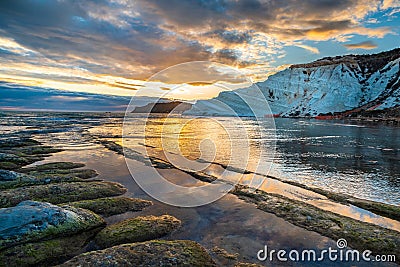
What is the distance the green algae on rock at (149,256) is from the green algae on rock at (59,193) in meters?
7.14

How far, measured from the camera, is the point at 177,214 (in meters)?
13.4

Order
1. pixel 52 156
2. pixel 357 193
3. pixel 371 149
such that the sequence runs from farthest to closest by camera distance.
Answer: pixel 371 149
pixel 52 156
pixel 357 193

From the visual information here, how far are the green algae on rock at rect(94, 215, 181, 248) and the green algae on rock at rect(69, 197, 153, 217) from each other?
5.31 ft

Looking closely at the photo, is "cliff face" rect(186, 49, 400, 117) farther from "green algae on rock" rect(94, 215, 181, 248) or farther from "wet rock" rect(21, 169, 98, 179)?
"green algae on rock" rect(94, 215, 181, 248)

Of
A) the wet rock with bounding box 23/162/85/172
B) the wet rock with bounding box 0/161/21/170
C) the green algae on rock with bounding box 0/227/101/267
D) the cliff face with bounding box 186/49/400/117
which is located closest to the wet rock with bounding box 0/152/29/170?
the wet rock with bounding box 0/161/21/170

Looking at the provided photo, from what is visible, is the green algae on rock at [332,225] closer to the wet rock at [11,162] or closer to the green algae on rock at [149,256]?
the green algae on rock at [149,256]

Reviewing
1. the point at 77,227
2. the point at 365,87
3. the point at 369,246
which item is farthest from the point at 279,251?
the point at 365,87

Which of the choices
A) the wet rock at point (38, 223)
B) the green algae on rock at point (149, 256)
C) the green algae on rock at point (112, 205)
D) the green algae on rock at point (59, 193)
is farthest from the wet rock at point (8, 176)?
the green algae on rock at point (149, 256)

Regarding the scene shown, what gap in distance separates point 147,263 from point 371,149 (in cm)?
3628

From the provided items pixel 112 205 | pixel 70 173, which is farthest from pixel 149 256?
pixel 70 173

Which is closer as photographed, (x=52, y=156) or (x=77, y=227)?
(x=77, y=227)

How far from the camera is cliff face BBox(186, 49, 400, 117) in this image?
13300 centimetres

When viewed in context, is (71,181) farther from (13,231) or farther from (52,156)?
(52,156)

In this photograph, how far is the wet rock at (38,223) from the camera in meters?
9.19
